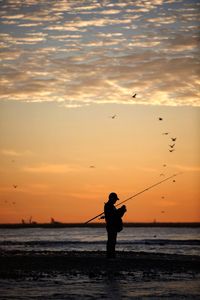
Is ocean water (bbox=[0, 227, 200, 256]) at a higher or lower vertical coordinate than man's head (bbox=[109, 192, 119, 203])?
lower

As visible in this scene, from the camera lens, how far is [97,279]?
42.2ft

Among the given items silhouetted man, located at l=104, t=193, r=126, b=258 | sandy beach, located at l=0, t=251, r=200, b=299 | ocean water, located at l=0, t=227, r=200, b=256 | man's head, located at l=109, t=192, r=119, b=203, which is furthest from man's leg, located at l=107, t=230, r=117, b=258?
ocean water, located at l=0, t=227, r=200, b=256

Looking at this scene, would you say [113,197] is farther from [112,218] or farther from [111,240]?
[111,240]

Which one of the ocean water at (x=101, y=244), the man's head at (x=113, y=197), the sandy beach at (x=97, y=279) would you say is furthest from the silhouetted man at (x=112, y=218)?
the ocean water at (x=101, y=244)

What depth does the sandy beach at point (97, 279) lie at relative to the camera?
35.1 ft

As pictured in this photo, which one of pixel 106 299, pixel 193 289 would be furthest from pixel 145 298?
pixel 193 289

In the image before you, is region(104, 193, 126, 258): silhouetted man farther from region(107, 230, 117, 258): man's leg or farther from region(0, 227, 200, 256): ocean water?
region(0, 227, 200, 256): ocean water

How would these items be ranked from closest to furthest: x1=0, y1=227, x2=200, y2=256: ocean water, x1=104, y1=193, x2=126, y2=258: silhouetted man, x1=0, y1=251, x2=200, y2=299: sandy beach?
Result: x1=0, y1=251, x2=200, y2=299: sandy beach < x1=104, y1=193, x2=126, y2=258: silhouetted man < x1=0, y1=227, x2=200, y2=256: ocean water

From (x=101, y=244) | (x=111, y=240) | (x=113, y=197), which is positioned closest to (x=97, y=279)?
(x=111, y=240)

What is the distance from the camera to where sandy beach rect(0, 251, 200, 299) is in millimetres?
10695

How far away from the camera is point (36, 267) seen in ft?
52.1

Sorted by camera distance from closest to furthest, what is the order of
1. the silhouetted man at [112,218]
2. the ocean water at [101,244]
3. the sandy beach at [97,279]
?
the sandy beach at [97,279] → the silhouetted man at [112,218] → the ocean water at [101,244]

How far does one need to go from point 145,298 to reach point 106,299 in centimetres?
77

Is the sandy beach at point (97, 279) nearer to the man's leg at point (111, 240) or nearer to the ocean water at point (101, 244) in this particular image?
the man's leg at point (111, 240)
